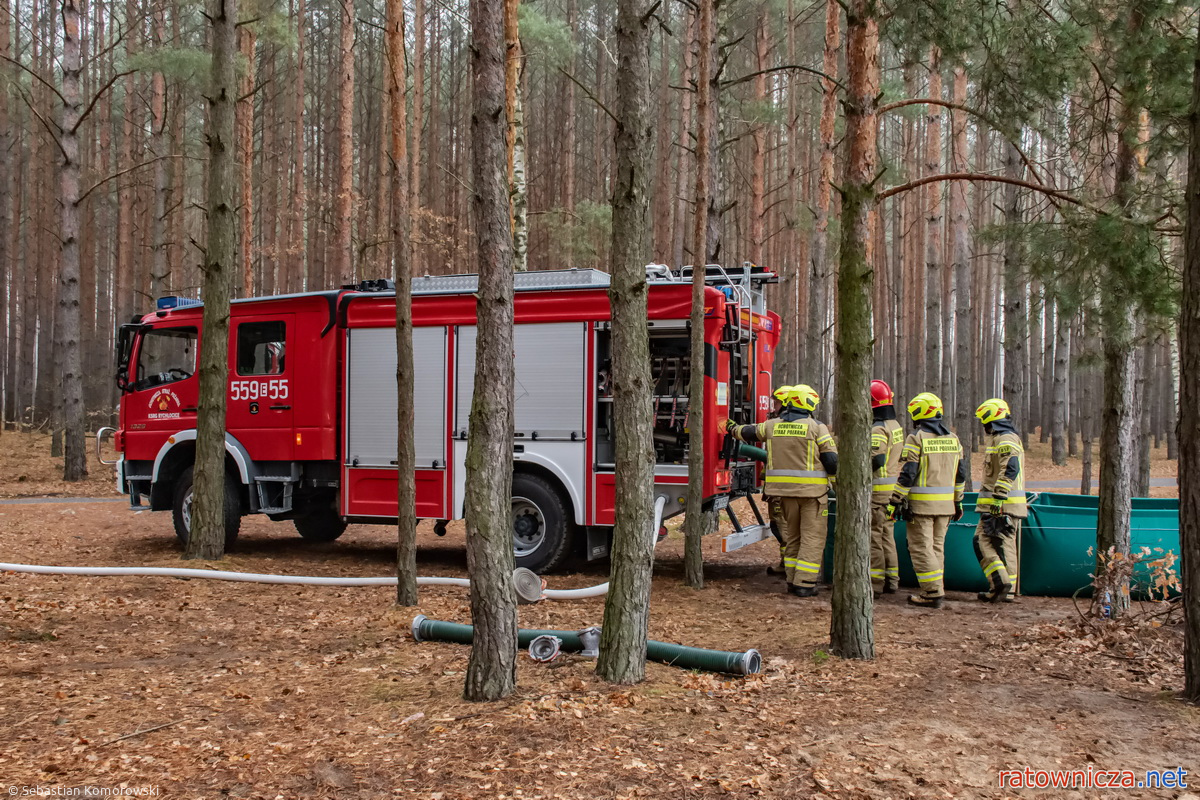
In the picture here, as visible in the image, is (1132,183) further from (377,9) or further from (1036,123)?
(377,9)

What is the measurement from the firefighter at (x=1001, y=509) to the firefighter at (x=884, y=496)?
775 mm

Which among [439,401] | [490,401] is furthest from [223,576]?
[490,401]

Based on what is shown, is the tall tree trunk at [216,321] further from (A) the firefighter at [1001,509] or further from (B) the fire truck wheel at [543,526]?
(A) the firefighter at [1001,509]

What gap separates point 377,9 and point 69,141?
571 inches

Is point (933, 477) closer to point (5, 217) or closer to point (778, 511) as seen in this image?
point (778, 511)

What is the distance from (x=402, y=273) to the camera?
22.5ft

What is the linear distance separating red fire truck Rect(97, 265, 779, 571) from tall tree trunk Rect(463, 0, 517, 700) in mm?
4001

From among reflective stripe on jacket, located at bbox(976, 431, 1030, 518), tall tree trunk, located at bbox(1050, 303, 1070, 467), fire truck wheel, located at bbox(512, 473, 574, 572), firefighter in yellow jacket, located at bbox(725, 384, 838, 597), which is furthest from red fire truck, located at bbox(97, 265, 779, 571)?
tall tree trunk, located at bbox(1050, 303, 1070, 467)

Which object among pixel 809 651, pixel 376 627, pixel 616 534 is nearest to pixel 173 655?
pixel 376 627

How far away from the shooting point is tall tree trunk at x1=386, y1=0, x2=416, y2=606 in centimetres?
691

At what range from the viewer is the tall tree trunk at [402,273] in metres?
6.91

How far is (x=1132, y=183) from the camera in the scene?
21.1 feet

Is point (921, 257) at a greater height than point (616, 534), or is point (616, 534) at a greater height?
point (921, 257)

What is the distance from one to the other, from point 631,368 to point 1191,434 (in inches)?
111
